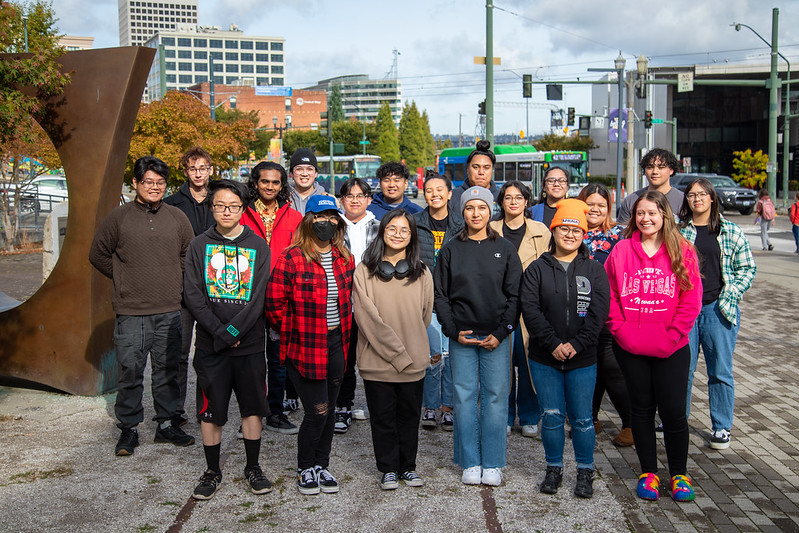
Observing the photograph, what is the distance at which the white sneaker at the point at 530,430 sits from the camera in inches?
228

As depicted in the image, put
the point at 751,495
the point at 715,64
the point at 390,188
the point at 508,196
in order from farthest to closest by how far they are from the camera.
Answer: the point at 715,64 → the point at 390,188 → the point at 508,196 → the point at 751,495

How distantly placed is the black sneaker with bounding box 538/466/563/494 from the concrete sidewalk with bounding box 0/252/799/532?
4 centimetres

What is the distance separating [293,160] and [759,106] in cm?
6350

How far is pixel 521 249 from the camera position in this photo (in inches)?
224

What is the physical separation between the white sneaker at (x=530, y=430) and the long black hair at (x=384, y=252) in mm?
1765

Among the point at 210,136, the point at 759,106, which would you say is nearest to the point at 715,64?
the point at 759,106

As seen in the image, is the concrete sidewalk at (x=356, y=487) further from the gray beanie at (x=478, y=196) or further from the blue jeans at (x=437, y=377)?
the gray beanie at (x=478, y=196)

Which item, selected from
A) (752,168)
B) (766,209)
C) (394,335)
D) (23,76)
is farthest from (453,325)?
(752,168)

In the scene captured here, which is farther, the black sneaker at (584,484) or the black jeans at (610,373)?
the black jeans at (610,373)

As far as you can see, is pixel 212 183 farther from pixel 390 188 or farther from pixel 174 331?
pixel 390 188

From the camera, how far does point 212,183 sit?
5.04m

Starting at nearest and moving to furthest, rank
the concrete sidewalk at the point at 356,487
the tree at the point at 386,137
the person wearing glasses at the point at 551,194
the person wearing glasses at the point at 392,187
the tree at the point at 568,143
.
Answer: the concrete sidewalk at the point at 356,487, the person wearing glasses at the point at 392,187, the person wearing glasses at the point at 551,194, the tree at the point at 568,143, the tree at the point at 386,137

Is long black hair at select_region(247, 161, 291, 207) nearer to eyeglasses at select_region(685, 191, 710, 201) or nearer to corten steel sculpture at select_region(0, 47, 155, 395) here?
corten steel sculpture at select_region(0, 47, 155, 395)

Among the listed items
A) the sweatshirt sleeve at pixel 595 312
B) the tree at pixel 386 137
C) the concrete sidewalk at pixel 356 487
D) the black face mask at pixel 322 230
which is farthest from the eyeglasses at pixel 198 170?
the tree at pixel 386 137
